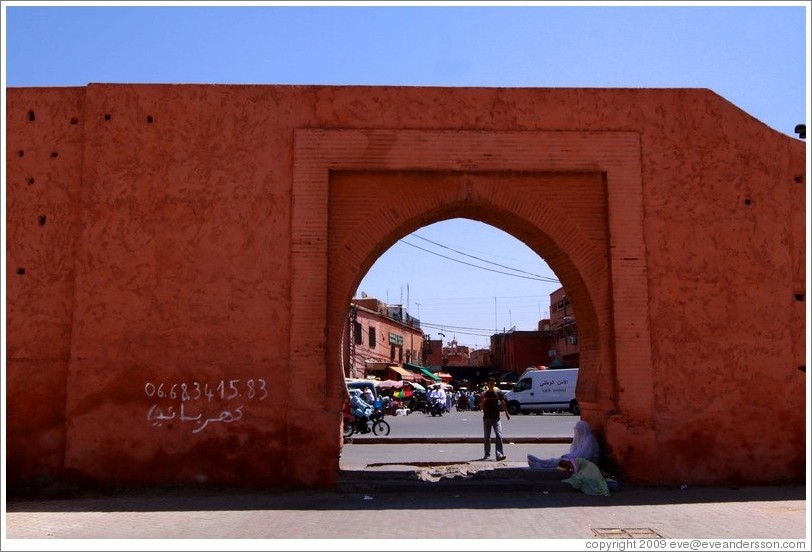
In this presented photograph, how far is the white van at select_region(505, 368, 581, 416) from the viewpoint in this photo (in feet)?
102

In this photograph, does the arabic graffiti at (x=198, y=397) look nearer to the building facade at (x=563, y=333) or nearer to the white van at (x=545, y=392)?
the white van at (x=545, y=392)

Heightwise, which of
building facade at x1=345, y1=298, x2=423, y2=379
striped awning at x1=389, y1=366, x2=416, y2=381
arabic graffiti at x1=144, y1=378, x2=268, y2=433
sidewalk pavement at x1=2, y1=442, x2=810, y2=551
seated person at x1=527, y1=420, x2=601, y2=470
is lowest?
sidewalk pavement at x1=2, y1=442, x2=810, y2=551

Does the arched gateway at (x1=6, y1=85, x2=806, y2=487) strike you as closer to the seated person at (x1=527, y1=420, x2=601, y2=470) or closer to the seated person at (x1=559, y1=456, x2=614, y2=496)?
the seated person at (x1=527, y1=420, x2=601, y2=470)

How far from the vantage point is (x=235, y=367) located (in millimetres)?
9859

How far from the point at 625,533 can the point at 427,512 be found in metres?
2.17

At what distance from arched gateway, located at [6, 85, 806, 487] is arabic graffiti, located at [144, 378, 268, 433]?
0.03 metres

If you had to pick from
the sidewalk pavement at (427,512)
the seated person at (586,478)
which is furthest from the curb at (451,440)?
the seated person at (586,478)

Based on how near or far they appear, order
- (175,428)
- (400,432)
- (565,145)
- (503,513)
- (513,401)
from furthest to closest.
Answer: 1. (513,401)
2. (400,432)
3. (565,145)
4. (175,428)
5. (503,513)

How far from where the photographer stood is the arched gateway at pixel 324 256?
9.78 m

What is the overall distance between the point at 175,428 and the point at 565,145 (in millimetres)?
6433

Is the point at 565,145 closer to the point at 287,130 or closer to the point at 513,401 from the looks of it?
the point at 287,130

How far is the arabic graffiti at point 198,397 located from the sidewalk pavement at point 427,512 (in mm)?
893

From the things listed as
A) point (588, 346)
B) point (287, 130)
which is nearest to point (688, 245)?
point (588, 346)

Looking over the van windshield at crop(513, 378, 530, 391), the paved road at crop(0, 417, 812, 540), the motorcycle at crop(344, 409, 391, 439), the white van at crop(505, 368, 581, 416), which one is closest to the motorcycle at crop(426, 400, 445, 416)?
the white van at crop(505, 368, 581, 416)
